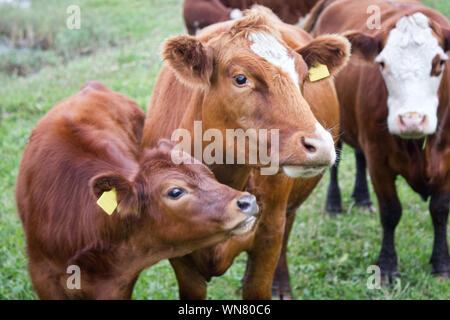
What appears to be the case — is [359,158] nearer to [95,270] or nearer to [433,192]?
[433,192]

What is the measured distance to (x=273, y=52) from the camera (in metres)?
3.09

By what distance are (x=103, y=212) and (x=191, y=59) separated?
1083 mm

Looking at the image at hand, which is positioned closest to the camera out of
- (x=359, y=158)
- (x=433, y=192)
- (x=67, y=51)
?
(x=433, y=192)

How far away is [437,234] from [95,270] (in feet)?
10.6

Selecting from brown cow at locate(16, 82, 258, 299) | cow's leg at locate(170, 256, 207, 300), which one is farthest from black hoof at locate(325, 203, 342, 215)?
brown cow at locate(16, 82, 258, 299)

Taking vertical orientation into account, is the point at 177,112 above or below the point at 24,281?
above

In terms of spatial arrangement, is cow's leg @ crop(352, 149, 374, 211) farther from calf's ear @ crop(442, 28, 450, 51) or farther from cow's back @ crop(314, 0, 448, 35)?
calf's ear @ crop(442, 28, 450, 51)

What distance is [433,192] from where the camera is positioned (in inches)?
198

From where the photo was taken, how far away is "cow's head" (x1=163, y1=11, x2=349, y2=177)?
287 cm

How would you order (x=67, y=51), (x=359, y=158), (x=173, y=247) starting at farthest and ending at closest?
(x=67, y=51)
(x=359, y=158)
(x=173, y=247)

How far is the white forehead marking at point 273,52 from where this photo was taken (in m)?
3.06

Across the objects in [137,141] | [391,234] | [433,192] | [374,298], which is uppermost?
[137,141]

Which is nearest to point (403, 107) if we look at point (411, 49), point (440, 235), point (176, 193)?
point (411, 49)
